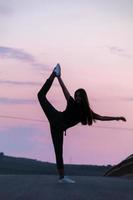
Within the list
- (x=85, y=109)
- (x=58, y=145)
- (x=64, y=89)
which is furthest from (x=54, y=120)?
(x=85, y=109)

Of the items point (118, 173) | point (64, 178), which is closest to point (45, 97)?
point (64, 178)

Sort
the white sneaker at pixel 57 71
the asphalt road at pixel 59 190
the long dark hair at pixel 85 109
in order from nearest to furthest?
1. the asphalt road at pixel 59 190
2. the long dark hair at pixel 85 109
3. the white sneaker at pixel 57 71

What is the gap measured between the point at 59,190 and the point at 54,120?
215 centimetres

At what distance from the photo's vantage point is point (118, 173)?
32.9 m

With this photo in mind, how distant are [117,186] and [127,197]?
272 cm

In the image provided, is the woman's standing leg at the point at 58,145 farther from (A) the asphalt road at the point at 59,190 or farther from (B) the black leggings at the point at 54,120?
(A) the asphalt road at the point at 59,190

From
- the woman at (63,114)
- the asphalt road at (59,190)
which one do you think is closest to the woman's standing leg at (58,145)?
the woman at (63,114)

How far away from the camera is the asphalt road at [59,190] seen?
14477mm

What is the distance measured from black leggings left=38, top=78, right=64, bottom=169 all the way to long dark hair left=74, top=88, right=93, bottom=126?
0.59m

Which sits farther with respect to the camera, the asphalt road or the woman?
the woman

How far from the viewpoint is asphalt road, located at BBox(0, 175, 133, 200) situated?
14.5 m

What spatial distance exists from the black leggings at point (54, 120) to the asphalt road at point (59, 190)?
61 cm

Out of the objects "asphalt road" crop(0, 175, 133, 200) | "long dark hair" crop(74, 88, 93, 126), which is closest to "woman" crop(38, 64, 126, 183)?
"long dark hair" crop(74, 88, 93, 126)

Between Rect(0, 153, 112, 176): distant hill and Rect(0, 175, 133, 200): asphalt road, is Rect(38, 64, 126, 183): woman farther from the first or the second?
Rect(0, 153, 112, 176): distant hill
